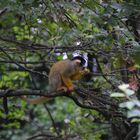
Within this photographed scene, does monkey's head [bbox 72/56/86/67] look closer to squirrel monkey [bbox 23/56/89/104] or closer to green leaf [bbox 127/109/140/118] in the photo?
squirrel monkey [bbox 23/56/89/104]

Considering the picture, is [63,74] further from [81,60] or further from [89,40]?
[89,40]

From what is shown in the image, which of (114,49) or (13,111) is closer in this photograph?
(114,49)

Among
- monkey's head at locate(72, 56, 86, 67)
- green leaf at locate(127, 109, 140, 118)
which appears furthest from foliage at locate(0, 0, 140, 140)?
green leaf at locate(127, 109, 140, 118)

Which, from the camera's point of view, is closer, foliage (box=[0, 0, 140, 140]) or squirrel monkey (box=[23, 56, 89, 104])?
foliage (box=[0, 0, 140, 140])

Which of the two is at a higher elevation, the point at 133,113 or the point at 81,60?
the point at 81,60

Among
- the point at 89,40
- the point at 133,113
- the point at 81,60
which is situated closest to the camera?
the point at 133,113

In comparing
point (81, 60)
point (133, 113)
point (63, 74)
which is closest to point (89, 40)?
point (81, 60)

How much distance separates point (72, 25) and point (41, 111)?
16.7 feet

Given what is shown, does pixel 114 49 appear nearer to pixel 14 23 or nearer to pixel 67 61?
pixel 67 61

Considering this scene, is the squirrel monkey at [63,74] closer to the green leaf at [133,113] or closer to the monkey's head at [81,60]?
the monkey's head at [81,60]

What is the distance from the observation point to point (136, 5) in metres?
3.52

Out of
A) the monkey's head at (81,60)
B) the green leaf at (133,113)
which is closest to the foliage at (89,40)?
the monkey's head at (81,60)

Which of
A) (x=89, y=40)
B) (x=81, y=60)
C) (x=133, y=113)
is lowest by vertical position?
(x=133, y=113)

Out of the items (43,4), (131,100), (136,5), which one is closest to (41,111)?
(43,4)
